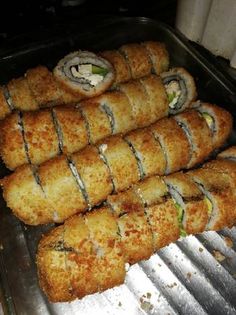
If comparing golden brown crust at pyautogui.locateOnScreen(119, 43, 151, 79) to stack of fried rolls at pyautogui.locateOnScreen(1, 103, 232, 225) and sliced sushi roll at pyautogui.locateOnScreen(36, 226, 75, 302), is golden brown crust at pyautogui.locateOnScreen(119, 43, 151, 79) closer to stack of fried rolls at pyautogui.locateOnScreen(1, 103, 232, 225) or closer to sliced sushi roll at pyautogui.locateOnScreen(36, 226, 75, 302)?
stack of fried rolls at pyautogui.locateOnScreen(1, 103, 232, 225)

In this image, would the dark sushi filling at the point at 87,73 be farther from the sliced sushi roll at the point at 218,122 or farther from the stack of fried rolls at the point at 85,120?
the sliced sushi roll at the point at 218,122

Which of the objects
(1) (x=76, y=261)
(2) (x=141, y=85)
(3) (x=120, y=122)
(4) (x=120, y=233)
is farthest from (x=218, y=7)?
(1) (x=76, y=261)

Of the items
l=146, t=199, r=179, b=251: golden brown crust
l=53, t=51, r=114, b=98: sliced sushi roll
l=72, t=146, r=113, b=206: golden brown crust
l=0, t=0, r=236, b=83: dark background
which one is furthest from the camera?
l=0, t=0, r=236, b=83: dark background

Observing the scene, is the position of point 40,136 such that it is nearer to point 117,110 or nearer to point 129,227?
point 117,110

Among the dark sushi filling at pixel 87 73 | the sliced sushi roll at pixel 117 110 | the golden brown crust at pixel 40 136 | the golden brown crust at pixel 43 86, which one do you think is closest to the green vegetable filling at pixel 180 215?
the sliced sushi roll at pixel 117 110

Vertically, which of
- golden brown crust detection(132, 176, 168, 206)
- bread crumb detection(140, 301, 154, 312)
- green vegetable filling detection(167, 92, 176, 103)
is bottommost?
bread crumb detection(140, 301, 154, 312)

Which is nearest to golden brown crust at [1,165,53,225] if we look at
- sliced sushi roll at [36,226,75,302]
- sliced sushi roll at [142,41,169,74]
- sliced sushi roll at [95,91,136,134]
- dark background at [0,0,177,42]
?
sliced sushi roll at [36,226,75,302]
